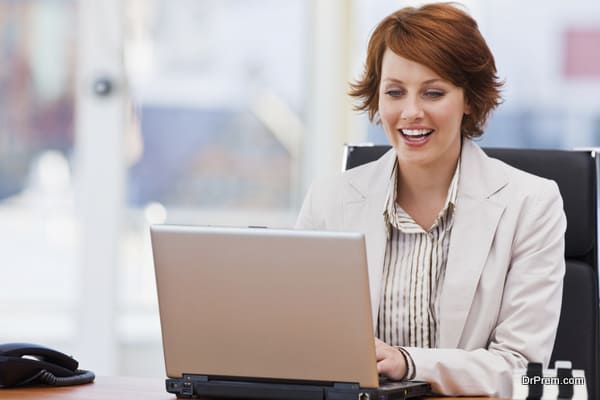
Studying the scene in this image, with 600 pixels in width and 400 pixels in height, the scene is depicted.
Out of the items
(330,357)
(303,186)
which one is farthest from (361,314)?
(303,186)

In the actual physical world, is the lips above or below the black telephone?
above

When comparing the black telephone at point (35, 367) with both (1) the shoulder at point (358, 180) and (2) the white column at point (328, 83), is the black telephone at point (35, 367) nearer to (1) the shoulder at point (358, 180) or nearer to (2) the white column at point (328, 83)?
(1) the shoulder at point (358, 180)

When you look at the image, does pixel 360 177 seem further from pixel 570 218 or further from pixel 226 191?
pixel 226 191

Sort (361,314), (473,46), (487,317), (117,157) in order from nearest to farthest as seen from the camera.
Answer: (361,314) → (487,317) → (473,46) → (117,157)

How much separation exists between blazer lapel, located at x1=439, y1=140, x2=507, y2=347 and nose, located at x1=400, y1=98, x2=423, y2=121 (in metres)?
0.16

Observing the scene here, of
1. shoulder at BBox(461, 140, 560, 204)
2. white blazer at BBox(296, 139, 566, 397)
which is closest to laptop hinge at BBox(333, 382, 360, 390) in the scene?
white blazer at BBox(296, 139, 566, 397)

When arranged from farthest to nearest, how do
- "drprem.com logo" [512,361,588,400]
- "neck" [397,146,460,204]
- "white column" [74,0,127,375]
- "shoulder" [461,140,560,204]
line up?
"white column" [74,0,127,375]
"neck" [397,146,460,204]
"shoulder" [461,140,560,204]
"drprem.com logo" [512,361,588,400]

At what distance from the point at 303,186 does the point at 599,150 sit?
1881 millimetres

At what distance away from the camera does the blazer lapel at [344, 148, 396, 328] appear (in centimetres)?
208

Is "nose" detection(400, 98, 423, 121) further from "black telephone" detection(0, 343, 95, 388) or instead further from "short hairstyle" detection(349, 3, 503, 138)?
"black telephone" detection(0, 343, 95, 388)

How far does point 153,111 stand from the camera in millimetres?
3930

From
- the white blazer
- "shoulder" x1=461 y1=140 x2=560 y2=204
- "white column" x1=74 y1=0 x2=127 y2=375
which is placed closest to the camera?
the white blazer

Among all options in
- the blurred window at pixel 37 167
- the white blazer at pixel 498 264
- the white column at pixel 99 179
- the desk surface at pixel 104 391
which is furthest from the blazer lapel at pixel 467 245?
the blurred window at pixel 37 167

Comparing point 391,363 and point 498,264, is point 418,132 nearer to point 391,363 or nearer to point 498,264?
point 498,264
